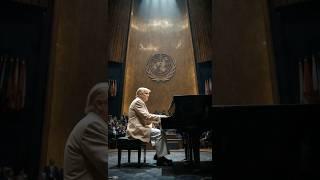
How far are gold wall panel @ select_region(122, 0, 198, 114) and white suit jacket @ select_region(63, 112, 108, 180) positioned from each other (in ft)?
27.3

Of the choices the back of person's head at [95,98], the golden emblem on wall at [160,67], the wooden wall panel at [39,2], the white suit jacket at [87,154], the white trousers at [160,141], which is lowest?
the white trousers at [160,141]

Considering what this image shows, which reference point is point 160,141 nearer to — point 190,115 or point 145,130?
point 145,130

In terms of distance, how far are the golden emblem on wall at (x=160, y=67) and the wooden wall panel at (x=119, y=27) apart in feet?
3.33

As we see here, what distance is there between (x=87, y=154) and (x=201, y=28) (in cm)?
853

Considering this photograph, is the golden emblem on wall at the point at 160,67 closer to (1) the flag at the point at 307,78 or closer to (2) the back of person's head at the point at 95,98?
(1) the flag at the point at 307,78

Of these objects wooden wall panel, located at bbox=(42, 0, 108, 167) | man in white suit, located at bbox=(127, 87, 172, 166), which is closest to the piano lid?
man in white suit, located at bbox=(127, 87, 172, 166)

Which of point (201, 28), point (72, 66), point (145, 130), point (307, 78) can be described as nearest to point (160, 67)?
point (201, 28)

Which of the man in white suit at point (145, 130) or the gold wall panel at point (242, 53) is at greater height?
the gold wall panel at point (242, 53)

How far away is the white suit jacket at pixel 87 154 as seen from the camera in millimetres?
1585

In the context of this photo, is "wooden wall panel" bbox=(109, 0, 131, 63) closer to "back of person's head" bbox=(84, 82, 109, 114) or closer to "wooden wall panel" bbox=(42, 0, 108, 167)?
"wooden wall panel" bbox=(42, 0, 108, 167)

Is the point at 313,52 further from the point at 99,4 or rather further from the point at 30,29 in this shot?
the point at 30,29

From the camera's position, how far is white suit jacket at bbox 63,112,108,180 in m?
1.58

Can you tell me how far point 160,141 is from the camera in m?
5.52

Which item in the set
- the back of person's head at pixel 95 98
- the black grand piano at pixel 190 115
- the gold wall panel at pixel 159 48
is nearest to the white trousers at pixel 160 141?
the black grand piano at pixel 190 115
